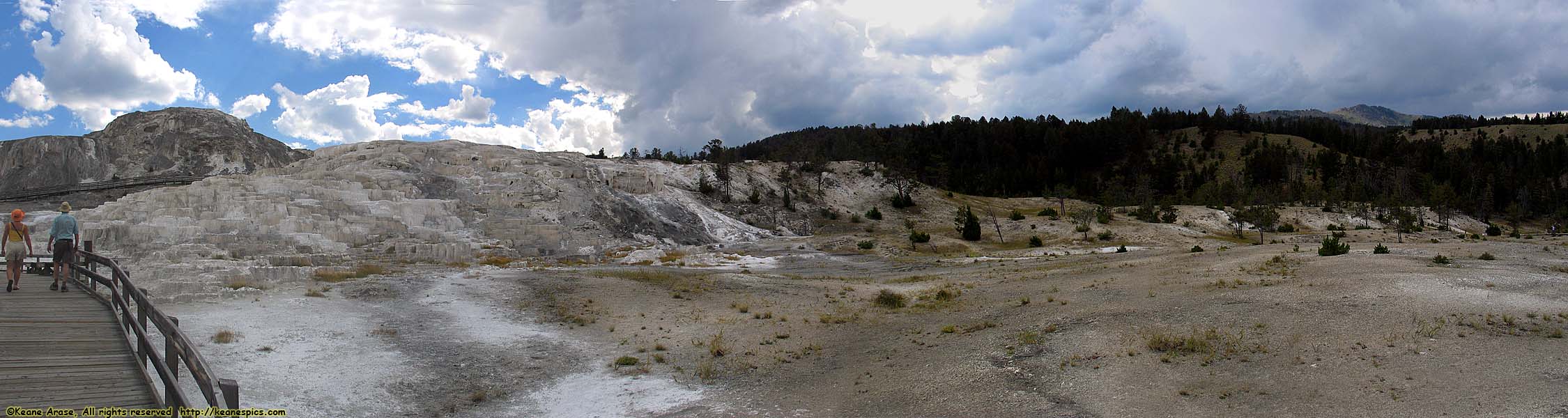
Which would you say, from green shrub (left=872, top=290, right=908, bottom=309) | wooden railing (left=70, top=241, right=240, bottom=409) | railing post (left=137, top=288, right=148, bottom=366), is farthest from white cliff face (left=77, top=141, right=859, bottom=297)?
green shrub (left=872, top=290, right=908, bottom=309)

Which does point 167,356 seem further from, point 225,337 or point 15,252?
point 15,252

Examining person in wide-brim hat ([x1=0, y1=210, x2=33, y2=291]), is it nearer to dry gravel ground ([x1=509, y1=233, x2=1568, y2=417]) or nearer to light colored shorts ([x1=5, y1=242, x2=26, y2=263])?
light colored shorts ([x1=5, y1=242, x2=26, y2=263])

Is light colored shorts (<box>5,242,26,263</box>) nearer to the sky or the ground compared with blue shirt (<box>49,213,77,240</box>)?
nearer to the ground

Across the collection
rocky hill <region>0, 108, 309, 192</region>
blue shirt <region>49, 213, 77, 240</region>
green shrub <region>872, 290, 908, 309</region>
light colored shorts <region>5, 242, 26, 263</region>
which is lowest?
green shrub <region>872, 290, 908, 309</region>

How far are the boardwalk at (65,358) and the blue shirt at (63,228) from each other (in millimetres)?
1549

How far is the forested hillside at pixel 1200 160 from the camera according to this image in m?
79.9

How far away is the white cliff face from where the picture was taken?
23.1 metres

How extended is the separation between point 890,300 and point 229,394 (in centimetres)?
1561

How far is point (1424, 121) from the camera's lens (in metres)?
144

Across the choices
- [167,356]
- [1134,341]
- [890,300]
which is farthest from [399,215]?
[1134,341]

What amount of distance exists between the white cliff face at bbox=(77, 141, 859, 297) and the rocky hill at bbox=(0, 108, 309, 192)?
13.4 metres

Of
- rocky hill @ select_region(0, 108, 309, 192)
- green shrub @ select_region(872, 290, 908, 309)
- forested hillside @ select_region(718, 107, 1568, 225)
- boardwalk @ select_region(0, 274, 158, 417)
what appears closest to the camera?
boardwalk @ select_region(0, 274, 158, 417)

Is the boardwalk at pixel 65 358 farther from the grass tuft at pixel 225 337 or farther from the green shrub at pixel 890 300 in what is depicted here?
the green shrub at pixel 890 300

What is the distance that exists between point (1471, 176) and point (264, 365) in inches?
4701
